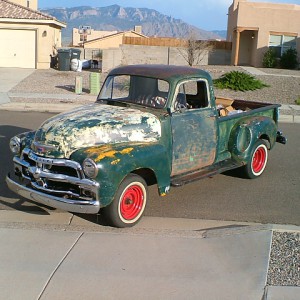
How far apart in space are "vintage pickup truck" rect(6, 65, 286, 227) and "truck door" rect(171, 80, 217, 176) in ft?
0.04

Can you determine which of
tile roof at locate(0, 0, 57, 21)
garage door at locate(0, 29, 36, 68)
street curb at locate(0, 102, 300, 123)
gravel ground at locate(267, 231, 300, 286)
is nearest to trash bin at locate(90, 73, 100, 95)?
street curb at locate(0, 102, 300, 123)

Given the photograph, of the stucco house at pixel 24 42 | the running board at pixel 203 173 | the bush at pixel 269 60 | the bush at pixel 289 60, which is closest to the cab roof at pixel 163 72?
the running board at pixel 203 173

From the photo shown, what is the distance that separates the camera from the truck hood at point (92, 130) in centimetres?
540

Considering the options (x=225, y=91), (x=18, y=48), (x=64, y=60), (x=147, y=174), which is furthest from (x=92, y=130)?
(x=18, y=48)

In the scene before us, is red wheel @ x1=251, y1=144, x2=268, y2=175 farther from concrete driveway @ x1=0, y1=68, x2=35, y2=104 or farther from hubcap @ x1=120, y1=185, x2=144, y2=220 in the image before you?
concrete driveway @ x1=0, y1=68, x2=35, y2=104

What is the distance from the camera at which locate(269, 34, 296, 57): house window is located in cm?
3212

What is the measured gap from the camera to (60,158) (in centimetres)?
531

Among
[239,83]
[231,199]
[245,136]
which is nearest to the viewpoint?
[231,199]

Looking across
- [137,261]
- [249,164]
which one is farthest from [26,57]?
[137,261]

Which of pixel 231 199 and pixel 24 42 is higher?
pixel 24 42

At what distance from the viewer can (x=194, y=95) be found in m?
6.90

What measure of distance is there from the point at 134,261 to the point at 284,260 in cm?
147

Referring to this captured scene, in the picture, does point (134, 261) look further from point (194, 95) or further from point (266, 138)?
point (266, 138)

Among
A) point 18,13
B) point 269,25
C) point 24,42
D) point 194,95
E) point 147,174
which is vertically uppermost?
point 269,25
